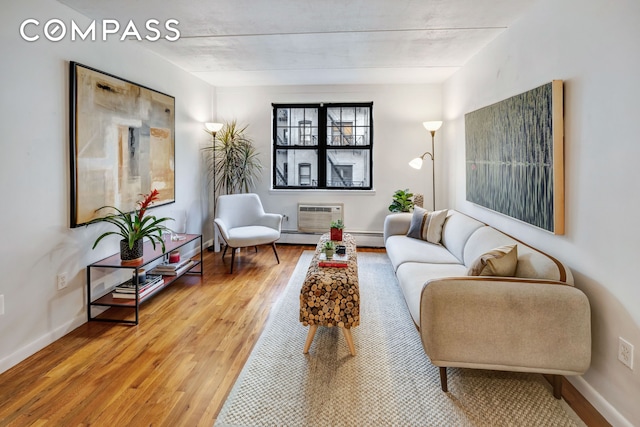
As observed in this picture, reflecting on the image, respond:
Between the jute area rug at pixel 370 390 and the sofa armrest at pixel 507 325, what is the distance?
0.20 metres

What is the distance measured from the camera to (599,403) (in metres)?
1.83

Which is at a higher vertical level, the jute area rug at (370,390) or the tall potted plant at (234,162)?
the tall potted plant at (234,162)

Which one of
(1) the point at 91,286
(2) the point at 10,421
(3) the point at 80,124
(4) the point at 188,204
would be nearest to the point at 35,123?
(3) the point at 80,124

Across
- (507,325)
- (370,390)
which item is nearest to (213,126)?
(370,390)

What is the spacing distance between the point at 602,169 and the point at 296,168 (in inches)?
168

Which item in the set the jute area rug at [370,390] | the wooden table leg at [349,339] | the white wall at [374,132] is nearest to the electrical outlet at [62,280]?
the jute area rug at [370,390]

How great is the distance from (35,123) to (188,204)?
7.81ft

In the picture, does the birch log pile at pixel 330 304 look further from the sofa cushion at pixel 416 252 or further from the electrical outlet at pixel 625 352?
the electrical outlet at pixel 625 352

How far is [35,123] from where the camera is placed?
2.37m

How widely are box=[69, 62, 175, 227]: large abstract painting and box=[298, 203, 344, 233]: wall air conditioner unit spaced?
79.7 inches

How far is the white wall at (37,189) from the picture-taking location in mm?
2201

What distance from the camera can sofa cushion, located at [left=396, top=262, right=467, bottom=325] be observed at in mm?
2469

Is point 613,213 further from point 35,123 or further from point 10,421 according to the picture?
point 35,123

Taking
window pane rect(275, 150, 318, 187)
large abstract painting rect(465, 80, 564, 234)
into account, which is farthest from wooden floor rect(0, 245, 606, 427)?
window pane rect(275, 150, 318, 187)
